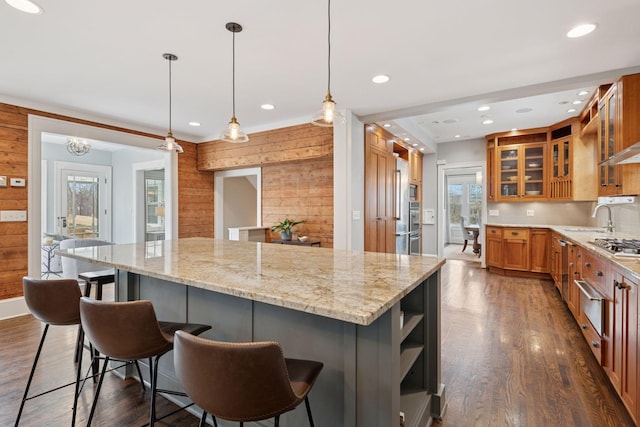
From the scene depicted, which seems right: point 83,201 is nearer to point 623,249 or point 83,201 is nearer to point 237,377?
point 237,377

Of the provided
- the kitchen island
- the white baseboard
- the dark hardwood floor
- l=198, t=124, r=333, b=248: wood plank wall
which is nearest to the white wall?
l=198, t=124, r=333, b=248: wood plank wall

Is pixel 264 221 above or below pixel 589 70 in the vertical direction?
below

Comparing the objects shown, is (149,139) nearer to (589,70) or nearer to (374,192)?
(374,192)

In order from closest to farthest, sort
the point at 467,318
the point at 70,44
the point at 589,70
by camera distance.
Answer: the point at 70,44
the point at 589,70
the point at 467,318

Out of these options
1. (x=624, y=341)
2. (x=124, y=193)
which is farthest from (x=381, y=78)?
(x=124, y=193)

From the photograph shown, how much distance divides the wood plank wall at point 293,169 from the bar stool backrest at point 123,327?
334 centimetres

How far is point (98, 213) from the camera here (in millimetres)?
7391

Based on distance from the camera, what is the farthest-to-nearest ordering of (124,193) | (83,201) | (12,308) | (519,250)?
(124,193), (83,201), (519,250), (12,308)

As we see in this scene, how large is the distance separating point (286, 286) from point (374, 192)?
3599 millimetres

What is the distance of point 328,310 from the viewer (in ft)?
3.54

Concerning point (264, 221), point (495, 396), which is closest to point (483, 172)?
point (264, 221)

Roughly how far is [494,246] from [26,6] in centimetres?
670

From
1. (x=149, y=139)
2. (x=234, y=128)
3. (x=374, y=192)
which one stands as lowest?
(x=374, y=192)

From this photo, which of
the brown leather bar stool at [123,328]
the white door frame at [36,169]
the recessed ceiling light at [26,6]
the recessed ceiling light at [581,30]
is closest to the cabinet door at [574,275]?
the recessed ceiling light at [581,30]
